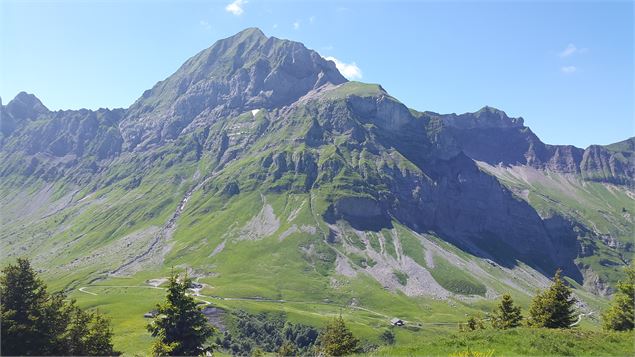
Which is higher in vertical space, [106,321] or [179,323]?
[179,323]

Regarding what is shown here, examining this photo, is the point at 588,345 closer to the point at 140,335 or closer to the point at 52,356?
the point at 52,356

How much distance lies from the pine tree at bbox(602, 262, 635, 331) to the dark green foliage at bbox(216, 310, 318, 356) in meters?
127

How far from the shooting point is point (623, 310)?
51.5 m

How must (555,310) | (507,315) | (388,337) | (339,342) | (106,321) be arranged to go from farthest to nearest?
(388,337)
(507,315)
(339,342)
(106,321)
(555,310)

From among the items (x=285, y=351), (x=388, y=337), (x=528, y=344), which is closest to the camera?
(x=528, y=344)

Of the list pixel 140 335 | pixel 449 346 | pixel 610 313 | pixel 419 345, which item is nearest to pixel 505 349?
pixel 449 346

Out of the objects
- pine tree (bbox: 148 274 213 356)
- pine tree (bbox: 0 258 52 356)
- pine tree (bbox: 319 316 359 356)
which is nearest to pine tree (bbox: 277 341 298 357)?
pine tree (bbox: 319 316 359 356)

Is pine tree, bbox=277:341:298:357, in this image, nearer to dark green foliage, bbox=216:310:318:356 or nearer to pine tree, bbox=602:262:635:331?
pine tree, bbox=602:262:635:331

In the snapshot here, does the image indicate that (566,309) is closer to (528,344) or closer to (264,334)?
(528,344)

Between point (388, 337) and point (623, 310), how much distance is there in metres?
150

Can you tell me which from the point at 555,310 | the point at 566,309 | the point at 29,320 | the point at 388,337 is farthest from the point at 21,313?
the point at 388,337

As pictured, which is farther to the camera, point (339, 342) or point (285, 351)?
point (285, 351)

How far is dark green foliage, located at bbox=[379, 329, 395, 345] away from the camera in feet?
609

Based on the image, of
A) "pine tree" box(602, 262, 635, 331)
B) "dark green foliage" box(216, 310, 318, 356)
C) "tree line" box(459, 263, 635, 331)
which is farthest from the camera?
"dark green foliage" box(216, 310, 318, 356)
